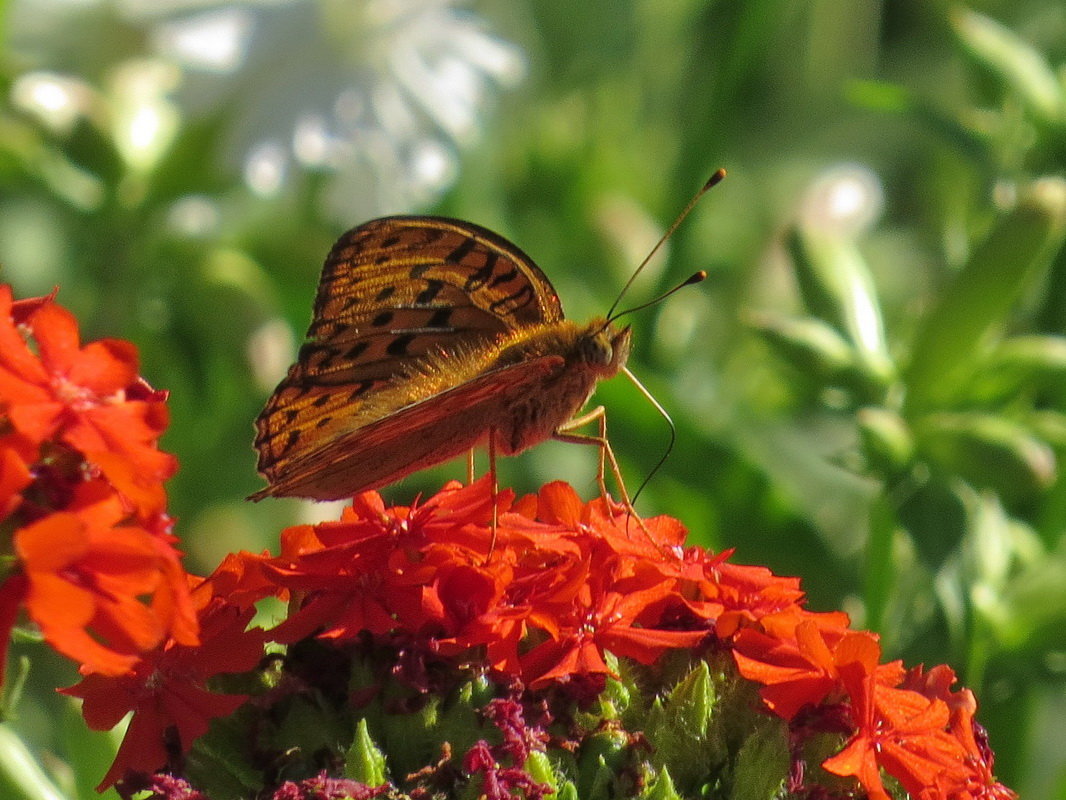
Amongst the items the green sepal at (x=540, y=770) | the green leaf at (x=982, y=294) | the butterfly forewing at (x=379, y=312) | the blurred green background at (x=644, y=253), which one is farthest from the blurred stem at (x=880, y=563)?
the green sepal at (x=540, y=770)

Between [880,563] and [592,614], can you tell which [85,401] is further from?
[880,563]

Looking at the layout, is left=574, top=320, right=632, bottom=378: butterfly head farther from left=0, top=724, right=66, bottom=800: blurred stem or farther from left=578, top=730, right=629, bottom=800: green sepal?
left=0, top=724, right=66, bottom=800: blurred stem

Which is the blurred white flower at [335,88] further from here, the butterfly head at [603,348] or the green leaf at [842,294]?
the butterfly head at [603,348]

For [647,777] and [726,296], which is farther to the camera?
[726,296]

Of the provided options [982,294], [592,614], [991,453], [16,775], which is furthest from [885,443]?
[16,775]

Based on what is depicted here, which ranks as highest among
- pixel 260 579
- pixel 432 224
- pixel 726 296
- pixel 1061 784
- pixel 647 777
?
pixel 432 224

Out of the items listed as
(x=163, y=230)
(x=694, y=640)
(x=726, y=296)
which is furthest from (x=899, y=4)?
(x=694, y=640)

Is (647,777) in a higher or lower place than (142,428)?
lower

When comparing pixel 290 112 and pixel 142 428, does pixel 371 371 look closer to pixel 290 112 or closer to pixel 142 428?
pixel 142 428
